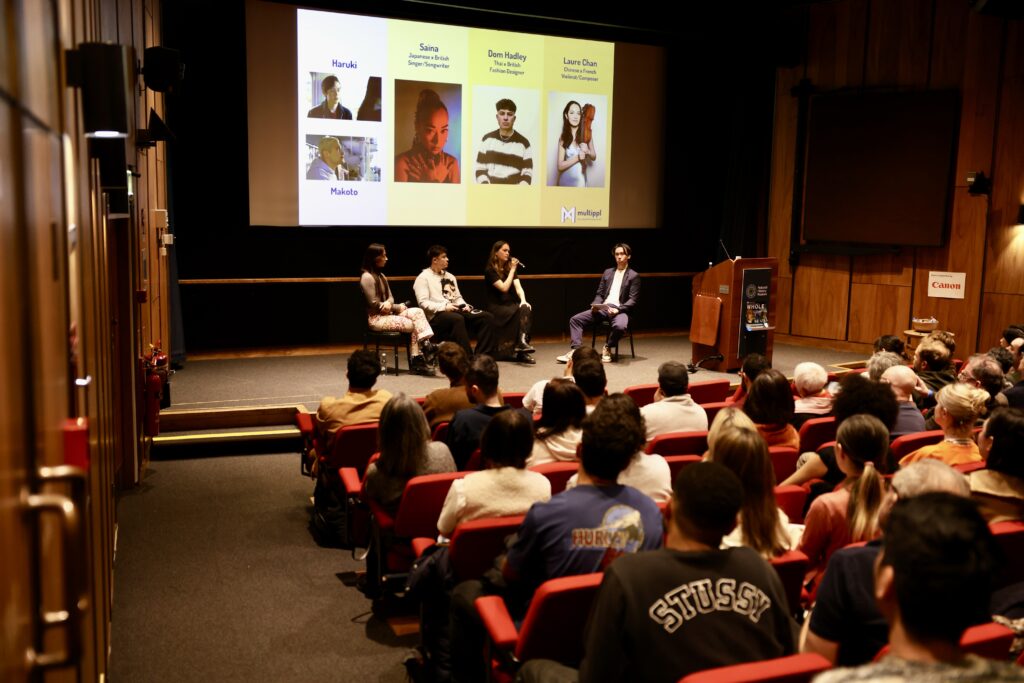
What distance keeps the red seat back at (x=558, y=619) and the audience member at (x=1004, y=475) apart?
1.34 metres

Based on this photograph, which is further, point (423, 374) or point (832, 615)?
point (423, 374)

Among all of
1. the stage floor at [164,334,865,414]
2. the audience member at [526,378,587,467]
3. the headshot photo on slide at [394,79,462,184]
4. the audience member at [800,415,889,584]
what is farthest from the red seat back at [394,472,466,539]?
the headshot photo on slide at [394,79,462,184]

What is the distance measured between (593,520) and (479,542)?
586mm

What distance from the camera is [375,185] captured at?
924 centimetres

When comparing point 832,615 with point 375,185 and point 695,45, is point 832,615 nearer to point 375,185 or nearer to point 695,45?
point 375,185

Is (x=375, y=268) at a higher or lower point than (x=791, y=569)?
higher

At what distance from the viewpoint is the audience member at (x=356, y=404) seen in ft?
15.4

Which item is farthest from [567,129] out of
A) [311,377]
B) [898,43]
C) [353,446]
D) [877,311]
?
[353,446]

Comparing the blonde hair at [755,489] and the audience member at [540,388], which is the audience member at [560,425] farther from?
the blonde hair at [755,489]

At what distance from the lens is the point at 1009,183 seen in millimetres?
9156

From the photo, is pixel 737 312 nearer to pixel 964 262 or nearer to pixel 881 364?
pixel 964 262

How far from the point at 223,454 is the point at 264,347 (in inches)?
113

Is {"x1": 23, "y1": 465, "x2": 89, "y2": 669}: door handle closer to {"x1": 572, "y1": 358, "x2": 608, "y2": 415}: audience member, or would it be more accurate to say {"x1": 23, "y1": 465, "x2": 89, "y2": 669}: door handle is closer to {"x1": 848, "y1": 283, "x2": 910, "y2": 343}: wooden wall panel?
{"x1": 572, "y1": 358, "x2": 608, "y2": 415}: audience member

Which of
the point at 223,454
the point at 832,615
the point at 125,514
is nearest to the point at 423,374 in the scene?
the point at 223,454
